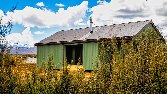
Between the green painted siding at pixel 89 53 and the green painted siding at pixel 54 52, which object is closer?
the green painted siding at pixel 89 53

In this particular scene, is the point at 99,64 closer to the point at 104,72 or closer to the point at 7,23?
the point at 104,72

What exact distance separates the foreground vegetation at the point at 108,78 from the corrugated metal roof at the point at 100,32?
1820 centimetres

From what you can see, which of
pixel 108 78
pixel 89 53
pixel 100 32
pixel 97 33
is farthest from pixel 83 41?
pixel 108 78

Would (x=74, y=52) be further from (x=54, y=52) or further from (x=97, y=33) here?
(x=97, y=33)

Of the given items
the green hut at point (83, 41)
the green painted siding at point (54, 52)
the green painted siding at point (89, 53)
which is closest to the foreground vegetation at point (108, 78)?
the green hut at point (83, 41)

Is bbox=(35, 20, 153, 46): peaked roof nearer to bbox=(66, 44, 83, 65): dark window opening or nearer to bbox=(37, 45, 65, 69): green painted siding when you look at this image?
bbox=(37, 45, 65, 69): green painted siding

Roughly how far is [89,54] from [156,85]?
73.3 feet

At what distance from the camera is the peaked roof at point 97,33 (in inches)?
1159

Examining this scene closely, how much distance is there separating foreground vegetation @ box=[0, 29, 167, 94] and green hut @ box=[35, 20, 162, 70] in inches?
695

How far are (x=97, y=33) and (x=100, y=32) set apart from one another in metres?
0.33

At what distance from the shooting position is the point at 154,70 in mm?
9383

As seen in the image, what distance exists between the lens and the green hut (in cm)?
2973

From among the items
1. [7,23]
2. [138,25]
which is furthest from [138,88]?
[138,25]

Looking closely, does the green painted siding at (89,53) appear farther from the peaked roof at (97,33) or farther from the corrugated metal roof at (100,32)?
the corrugated metal roof at (100,32)
